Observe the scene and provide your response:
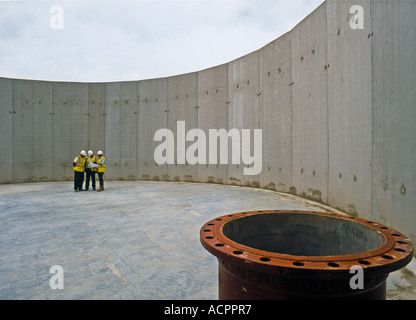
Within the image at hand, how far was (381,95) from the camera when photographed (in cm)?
347

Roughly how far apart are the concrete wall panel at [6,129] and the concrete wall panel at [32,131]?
13 centimetres

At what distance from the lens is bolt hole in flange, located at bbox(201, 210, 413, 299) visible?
103 cm

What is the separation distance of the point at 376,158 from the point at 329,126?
1.69m

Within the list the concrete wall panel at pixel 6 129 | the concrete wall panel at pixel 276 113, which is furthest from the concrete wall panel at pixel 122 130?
the concrete wall panel at pixel 276 113

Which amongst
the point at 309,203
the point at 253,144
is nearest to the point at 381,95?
the point at 309,203

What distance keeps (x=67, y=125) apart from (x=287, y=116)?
8757 millimetres

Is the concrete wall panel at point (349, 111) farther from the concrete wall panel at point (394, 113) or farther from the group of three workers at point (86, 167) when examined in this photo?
the group of three workers at point (86, 167)

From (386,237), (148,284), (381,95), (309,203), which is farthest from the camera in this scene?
(309,203)

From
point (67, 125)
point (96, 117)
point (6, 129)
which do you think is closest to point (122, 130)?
point (96, 117)

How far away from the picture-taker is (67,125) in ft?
35.6

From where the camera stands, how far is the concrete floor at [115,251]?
2.13 meters

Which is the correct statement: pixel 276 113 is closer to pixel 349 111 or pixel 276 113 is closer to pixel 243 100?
pixel 243 100

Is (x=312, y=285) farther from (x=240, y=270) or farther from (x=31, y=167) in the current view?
(x=31, y=167)

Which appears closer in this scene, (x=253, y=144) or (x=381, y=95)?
(x=381, y=95)
